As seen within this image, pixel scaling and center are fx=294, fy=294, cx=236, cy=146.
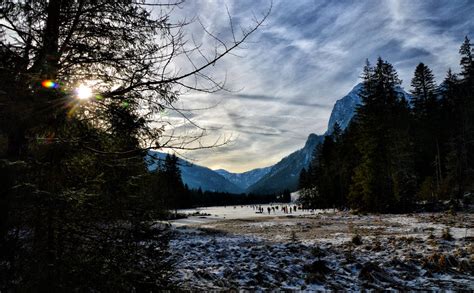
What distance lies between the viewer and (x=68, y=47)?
3795 mm

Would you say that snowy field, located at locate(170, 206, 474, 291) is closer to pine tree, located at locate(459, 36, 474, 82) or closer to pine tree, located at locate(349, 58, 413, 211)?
pine tree, located at locate(349, 58, 413, 211)

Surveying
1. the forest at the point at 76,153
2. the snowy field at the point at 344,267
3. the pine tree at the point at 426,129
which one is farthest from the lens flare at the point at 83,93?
the pine tree at the point at 426,129

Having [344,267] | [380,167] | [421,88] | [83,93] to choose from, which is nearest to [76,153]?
[83,93]

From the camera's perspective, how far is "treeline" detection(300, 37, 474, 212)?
1126 inches

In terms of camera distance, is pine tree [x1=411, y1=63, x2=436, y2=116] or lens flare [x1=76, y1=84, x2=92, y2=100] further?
pine tree [x1=411, y1=63, x2=436, y2=116]

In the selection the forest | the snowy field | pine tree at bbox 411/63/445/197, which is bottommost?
the snowy field

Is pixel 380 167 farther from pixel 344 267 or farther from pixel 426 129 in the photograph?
pixel 344 267

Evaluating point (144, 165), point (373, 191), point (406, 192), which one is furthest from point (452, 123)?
point (144, 165)

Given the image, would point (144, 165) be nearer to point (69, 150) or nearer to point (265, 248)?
point (69, 150)

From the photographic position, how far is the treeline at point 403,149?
28.6m

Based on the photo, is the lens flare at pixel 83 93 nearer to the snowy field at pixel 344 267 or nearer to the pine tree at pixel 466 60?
the snowy field at pixel 344 267

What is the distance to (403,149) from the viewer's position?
34.7 m

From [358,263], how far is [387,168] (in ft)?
77.1

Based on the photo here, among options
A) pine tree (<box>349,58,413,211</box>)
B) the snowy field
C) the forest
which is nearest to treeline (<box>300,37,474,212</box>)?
pine tree (<box>349,58,413,211</box>)
